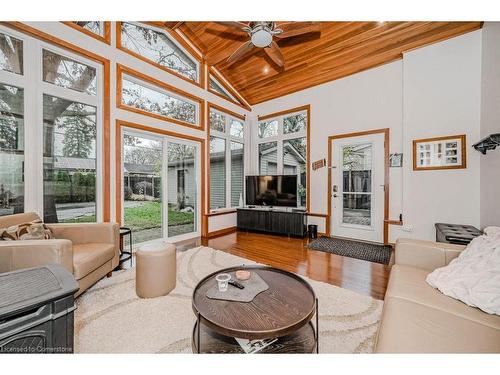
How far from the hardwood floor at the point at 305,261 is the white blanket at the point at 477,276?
0.84 meters

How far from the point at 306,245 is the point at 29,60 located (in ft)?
15.6

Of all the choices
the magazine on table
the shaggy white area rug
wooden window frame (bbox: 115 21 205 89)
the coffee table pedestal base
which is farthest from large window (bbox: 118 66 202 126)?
the magazine on table

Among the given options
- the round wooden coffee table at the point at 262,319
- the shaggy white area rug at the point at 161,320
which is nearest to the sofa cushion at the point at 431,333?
the round wooden coffee table at the point at 262,319

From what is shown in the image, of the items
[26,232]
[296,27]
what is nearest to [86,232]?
[26,232]

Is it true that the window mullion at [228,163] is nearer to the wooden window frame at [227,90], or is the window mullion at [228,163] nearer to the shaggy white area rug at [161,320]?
the wooden window frame at [227,90]

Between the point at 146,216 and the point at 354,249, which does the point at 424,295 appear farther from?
the point at 146,216

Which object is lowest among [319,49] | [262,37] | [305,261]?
[305,261]

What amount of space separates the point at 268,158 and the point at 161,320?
4423 mm

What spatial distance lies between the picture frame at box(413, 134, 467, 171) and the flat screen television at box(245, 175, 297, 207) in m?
2.13

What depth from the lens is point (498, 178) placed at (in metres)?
2.54

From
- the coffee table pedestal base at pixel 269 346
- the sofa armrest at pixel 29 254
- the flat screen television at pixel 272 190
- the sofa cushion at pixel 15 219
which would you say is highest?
the flat screen television at pixel 272 190

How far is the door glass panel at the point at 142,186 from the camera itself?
3578 millimetres

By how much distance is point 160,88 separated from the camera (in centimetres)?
398
